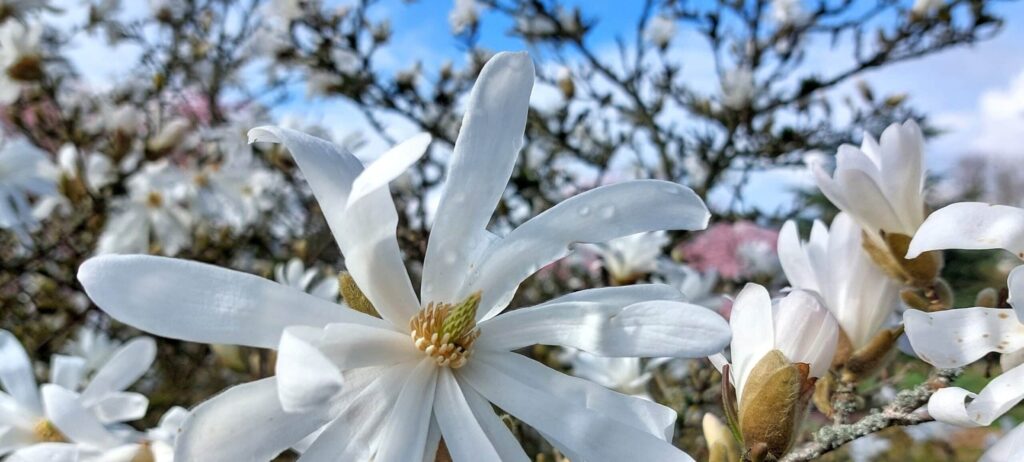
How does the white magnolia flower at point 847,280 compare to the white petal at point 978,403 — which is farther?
the white magnolia flower at point 847,280

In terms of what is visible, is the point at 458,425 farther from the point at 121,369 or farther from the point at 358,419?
the point at 121,369

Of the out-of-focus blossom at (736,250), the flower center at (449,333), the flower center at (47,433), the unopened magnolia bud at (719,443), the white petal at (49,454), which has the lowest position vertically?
the out-of-focus blossom at (736,250)

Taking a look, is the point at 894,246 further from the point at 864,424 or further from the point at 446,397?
the point at 446,397

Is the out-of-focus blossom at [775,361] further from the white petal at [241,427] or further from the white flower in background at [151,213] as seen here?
the white flower in background at [151,213]

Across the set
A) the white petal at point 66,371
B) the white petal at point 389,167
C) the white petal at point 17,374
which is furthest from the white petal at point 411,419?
the white petal at point 66,371

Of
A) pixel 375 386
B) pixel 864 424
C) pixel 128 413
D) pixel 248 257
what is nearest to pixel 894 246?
pixel 864 424

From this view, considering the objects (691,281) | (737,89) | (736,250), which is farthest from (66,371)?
(736,250)

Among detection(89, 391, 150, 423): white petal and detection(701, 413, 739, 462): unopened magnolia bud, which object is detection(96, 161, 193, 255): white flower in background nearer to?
detection(89, 391, 150, 423): white petal

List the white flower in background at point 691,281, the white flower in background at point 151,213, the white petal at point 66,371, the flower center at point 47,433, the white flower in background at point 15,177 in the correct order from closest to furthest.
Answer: the flower center at point 47,433
the white petal at point 66,371
the white flower in background at point 15,177
the white flower in background at point 691,281
the white flower in background at point 151,213
